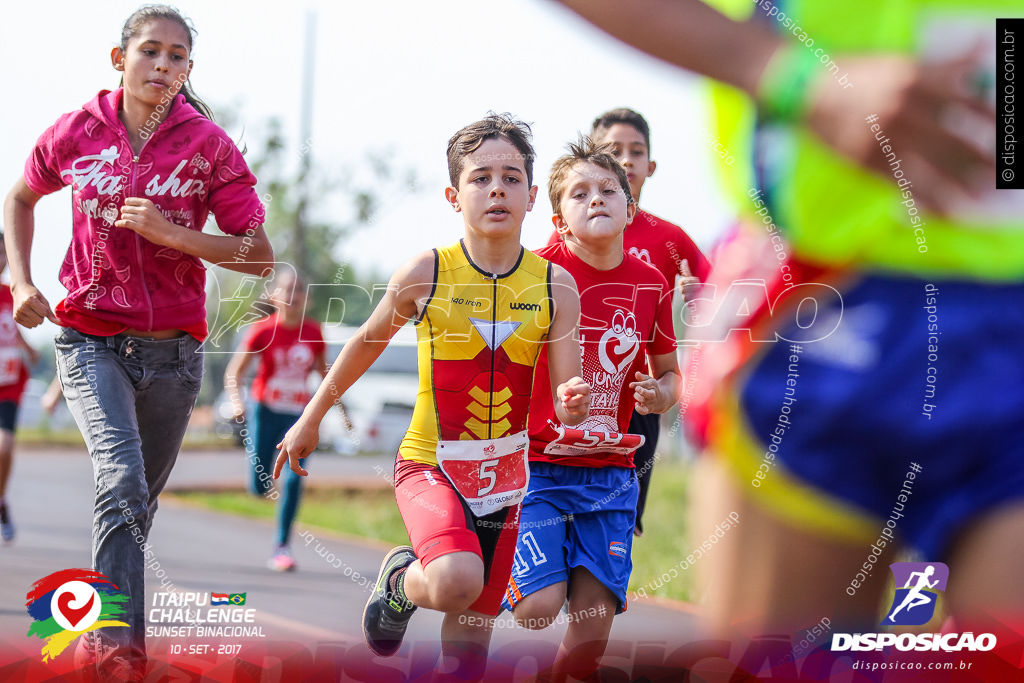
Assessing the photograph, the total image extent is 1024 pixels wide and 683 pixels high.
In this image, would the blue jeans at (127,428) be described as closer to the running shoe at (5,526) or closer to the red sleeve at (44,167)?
the red sleeve at (44,167)

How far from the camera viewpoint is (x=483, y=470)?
3.08 meters

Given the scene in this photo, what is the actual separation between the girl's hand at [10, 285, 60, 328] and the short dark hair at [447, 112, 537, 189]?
4.26 feet

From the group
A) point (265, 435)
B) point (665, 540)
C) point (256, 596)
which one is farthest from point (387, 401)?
point (665, 540)

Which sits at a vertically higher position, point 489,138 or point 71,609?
point 489,138

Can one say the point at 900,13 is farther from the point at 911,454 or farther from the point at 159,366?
the point at 159,366

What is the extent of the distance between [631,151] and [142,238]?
5.81 ft

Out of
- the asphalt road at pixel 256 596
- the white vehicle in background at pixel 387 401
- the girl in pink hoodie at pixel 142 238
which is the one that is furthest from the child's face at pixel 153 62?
the white vehicle in background at pixel 387 401

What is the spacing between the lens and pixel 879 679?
3.04 metres

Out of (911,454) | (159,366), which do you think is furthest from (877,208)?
(159,366)

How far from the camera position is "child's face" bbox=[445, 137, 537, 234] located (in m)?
3.08

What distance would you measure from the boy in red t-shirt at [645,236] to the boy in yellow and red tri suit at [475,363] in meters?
0.69

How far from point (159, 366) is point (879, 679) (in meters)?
2.42

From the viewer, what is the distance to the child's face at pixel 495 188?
10.1 ft

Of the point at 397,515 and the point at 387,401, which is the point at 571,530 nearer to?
the point at 387,401
